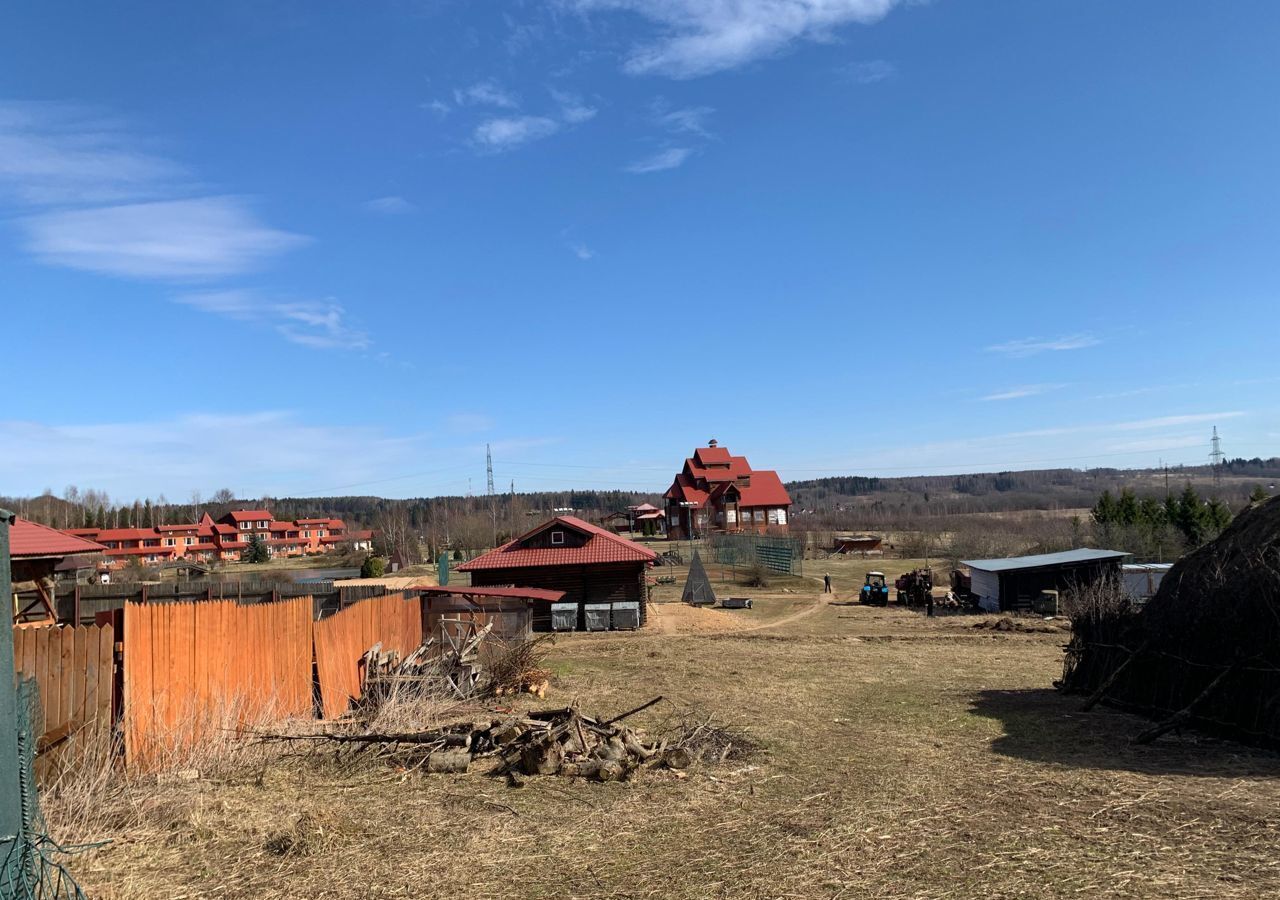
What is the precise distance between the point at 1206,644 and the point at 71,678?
1465cm

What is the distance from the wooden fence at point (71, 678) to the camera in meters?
9.22

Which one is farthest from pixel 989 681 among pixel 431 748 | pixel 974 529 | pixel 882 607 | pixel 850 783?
pixel 974 529

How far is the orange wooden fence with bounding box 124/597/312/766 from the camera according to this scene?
32.4 ft

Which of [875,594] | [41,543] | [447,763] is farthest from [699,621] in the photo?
[447,763]

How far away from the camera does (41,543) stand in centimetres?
1922

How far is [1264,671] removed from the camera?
11922mm

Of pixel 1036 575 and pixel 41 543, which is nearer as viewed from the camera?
pixel 41 543

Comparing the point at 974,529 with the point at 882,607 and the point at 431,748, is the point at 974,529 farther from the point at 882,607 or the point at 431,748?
the point at 431,748

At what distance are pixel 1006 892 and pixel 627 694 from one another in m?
10.8

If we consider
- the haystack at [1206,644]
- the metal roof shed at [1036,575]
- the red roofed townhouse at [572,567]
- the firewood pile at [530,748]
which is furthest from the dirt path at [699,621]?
the firewood pile at [530,748]

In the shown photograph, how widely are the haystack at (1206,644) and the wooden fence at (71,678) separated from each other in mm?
13182

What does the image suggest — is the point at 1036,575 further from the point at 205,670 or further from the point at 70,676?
the point at 70,676

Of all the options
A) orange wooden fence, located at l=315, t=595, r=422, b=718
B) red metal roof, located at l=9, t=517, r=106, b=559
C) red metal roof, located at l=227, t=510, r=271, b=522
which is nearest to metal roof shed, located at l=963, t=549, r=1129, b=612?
orange wooden fence, located at l=315, t=595, r=422, b=718

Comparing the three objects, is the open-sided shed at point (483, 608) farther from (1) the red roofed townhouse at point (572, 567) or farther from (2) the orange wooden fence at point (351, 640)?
(1) the red roofed townhouse at point (572, 567)
